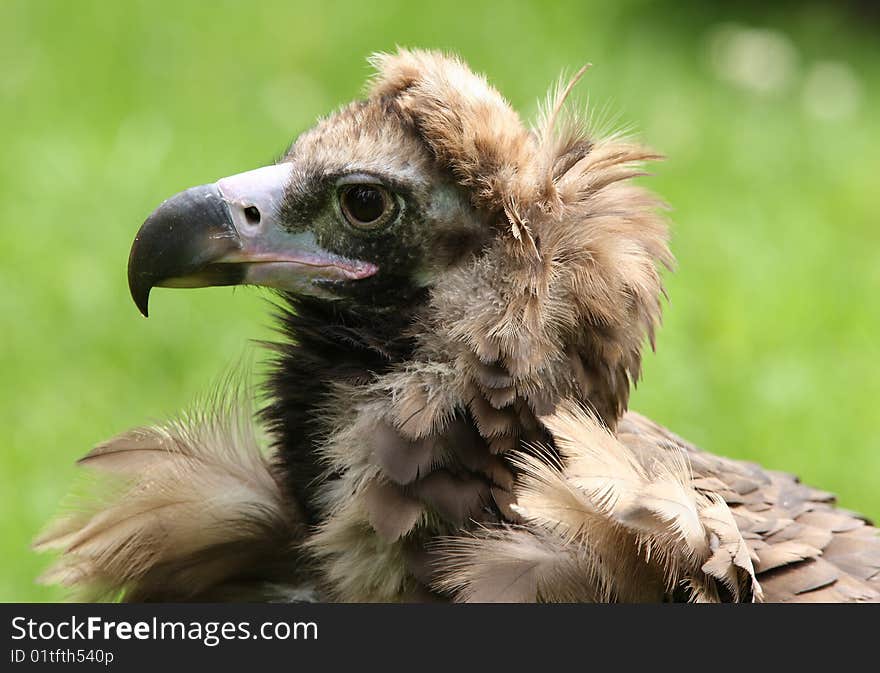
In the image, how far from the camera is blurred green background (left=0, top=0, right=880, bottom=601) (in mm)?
5824

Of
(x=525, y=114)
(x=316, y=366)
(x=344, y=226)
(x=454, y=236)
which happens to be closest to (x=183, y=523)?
(x=316, y=366)

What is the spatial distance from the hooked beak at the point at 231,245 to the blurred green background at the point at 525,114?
77.8 inches

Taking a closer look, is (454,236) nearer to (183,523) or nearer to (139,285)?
(139,285)

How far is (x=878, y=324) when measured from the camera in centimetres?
666

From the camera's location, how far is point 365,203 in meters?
3.09

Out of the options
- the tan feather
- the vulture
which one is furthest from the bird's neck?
the tan feather

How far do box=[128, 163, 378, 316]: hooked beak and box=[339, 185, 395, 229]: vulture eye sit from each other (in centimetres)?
9

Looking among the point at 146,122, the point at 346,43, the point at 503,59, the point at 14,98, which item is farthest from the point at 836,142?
the point at 14,98

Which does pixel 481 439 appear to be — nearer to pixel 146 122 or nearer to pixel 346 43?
pixel 146 122

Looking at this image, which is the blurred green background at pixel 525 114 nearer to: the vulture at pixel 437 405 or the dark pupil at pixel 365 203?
the vulture at pixel 437 405

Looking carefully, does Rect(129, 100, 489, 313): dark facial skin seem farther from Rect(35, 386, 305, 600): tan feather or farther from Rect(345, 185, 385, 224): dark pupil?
Rect(35, 386, 305, 600): tan feather

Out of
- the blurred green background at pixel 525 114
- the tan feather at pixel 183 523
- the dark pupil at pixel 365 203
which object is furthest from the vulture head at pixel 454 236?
the blurred green background at pixel 525 114

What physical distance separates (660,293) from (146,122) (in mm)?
5279

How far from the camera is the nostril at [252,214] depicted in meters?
3.05
